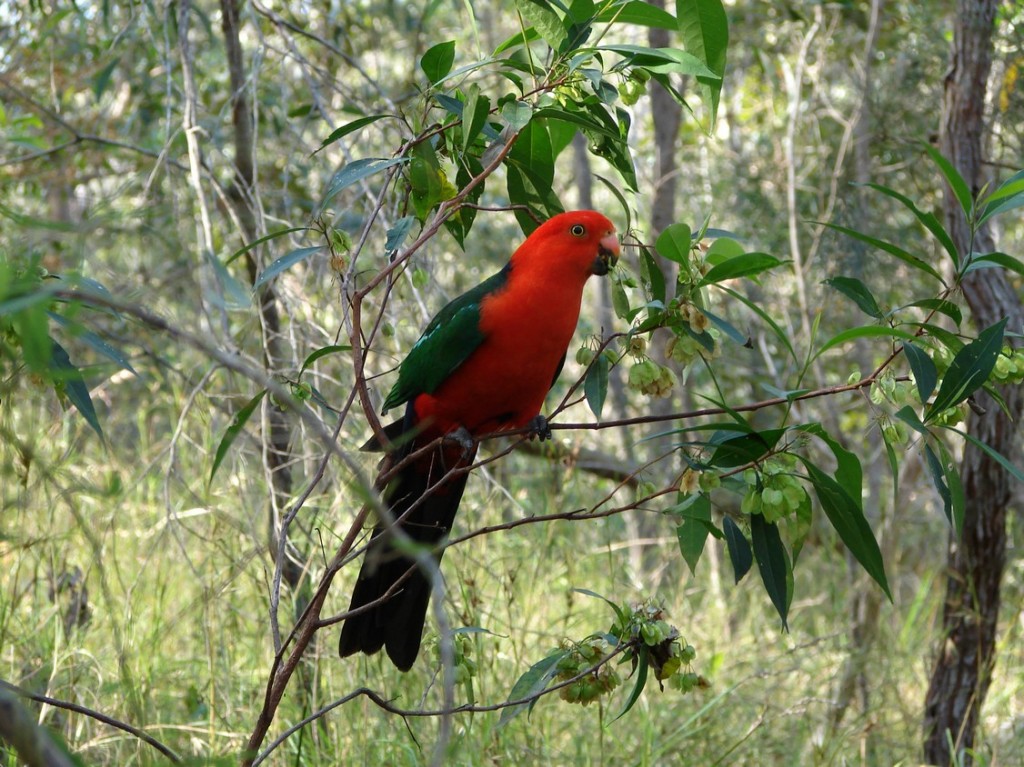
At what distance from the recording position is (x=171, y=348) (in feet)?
18.5

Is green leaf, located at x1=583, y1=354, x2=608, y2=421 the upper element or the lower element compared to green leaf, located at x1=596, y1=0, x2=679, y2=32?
lower

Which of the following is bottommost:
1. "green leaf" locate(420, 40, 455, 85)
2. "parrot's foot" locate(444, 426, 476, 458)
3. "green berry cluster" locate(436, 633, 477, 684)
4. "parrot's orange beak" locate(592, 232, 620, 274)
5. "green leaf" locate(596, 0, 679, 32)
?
"green berry cluster" locate(436, 633, 477, 684)

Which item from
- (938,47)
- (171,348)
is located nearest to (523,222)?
(938,47)

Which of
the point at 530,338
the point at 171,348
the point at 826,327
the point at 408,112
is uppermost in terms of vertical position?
the point at 171,348

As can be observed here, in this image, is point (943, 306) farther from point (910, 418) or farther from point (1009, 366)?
point (910, 418)

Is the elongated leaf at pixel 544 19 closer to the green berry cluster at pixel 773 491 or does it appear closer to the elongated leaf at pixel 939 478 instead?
the green berry cluster at pixel 773 491

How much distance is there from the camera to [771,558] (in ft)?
4.93

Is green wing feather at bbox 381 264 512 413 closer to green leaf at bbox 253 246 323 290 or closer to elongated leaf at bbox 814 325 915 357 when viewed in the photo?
green leaf at bbox 253 246 323 290

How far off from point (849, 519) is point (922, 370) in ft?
0.80

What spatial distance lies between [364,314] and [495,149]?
1.16 meters

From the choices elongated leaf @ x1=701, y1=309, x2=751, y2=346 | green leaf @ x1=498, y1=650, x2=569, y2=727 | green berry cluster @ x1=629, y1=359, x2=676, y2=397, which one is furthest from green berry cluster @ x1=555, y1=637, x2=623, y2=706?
elongated leaf @ x1=701, y1=309, x2=751, y2=346

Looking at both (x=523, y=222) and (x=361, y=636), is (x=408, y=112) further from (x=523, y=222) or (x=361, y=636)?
(x=361, y=636)

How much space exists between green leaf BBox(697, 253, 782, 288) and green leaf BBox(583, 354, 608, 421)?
25cm

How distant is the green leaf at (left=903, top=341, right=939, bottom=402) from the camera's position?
1377 millimetres
